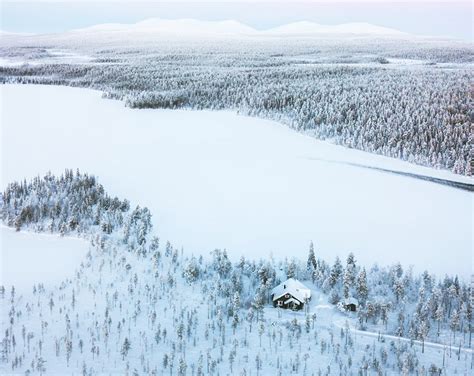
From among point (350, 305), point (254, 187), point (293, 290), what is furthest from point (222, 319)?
point (254, 187)

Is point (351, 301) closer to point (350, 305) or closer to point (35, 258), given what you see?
point (350, 305)

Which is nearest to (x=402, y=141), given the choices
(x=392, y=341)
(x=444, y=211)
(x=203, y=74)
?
(x=444, y=211)

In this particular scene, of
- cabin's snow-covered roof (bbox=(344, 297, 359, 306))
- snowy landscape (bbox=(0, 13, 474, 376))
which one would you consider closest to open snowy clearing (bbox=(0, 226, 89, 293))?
snowy landscape (bbox=(0, 13, 474, 376))

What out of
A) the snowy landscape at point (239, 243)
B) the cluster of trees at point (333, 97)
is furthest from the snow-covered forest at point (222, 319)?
the cluster of trees at point (333, 97)

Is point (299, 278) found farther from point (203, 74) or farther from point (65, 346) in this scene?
point (203, 74)

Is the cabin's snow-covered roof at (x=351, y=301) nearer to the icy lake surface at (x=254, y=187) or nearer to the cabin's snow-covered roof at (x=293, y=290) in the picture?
the cabin's snow-covered roof at (x=293, y=290)

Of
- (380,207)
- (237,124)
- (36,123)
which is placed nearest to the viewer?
(380,207)
